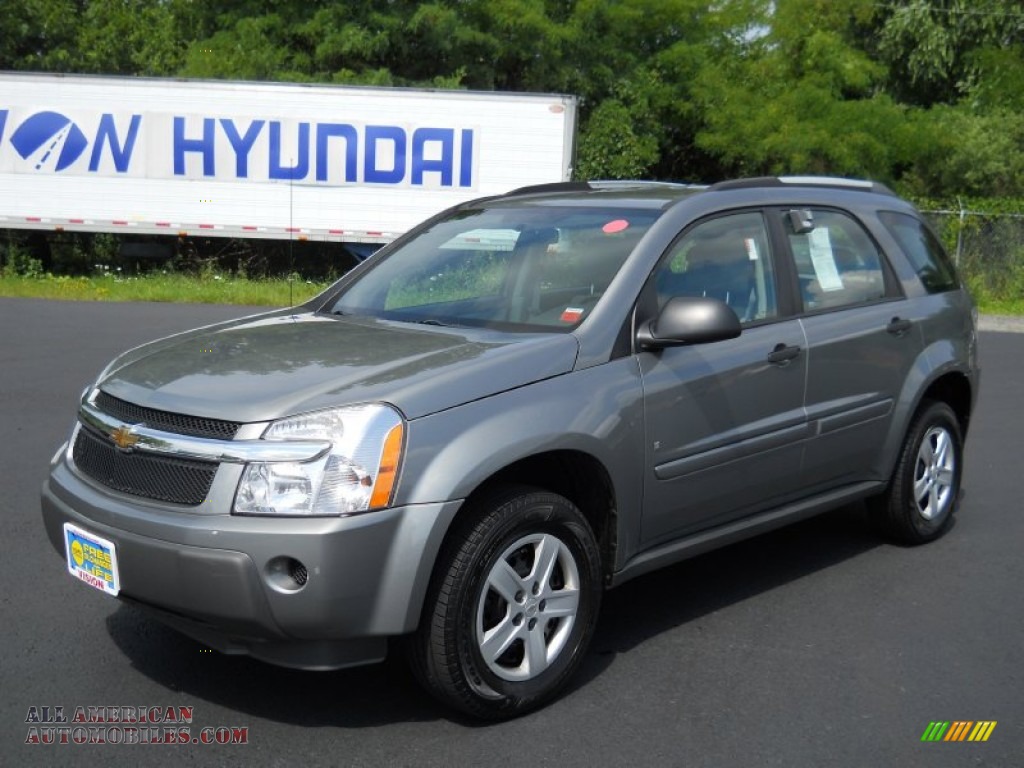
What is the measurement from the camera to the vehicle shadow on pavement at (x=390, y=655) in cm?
395

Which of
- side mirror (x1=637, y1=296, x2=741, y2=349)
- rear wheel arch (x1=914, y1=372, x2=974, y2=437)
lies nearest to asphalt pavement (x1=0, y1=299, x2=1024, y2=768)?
rear wheel arch (x1=914, y1=372, x2=974, y2=437)

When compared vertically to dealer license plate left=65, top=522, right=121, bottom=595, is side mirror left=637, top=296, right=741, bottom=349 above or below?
above

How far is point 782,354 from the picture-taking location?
15.9 feet

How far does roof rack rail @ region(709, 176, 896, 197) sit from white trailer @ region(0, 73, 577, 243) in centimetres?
1406

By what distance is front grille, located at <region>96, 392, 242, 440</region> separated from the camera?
359cm

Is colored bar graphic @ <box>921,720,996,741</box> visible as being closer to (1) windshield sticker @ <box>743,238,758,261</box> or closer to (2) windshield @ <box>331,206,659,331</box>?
(2) windshield @ <box>331,206,659,331</box>

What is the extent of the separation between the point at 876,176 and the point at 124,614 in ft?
77.2

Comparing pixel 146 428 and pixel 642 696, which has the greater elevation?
pixel 146 428

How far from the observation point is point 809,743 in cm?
374

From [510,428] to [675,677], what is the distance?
118cm

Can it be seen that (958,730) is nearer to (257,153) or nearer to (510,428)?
(510,428)

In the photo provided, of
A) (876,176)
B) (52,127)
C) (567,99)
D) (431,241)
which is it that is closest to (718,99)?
(876,176)

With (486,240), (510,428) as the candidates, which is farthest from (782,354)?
(510,428)

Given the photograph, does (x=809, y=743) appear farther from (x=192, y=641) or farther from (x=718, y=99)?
(x=718, y=99)
